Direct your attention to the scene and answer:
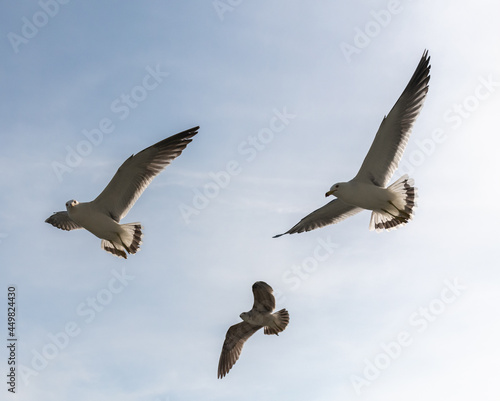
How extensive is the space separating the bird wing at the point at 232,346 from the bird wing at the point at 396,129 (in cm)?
436

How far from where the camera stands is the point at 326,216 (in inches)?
609

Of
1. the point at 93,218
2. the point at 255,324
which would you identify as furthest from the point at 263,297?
the point at 93,218

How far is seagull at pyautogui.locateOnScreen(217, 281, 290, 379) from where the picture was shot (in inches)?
513

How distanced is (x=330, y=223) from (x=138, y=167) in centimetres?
493

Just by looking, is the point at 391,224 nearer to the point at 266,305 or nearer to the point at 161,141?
the point at 266,305

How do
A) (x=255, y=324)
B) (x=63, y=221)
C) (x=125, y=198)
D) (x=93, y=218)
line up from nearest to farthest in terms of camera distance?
(x=93, y=218)
(x=125, y=198)
(x=255, y=324)
(x=63, y=221)

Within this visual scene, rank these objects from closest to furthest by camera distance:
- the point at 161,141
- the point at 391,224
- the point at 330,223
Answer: the point at 161,141
the point at 391,224
the point at 330,223

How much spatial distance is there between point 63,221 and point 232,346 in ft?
17.4

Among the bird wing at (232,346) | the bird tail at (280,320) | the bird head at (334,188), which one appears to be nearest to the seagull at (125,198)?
the bird wing at (232,346)

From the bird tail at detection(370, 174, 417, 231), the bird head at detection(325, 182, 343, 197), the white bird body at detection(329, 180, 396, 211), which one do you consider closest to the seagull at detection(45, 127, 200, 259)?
the bird head at detection(325, 182, 343, 197)

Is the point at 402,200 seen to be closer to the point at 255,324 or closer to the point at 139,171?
the point at 255,324

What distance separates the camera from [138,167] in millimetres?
13062

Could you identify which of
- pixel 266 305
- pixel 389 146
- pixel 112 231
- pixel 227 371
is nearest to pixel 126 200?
pixel 112 231

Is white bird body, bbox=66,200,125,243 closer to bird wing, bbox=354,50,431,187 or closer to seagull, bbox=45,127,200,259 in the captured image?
seagull, bbox=45,127,200,259
